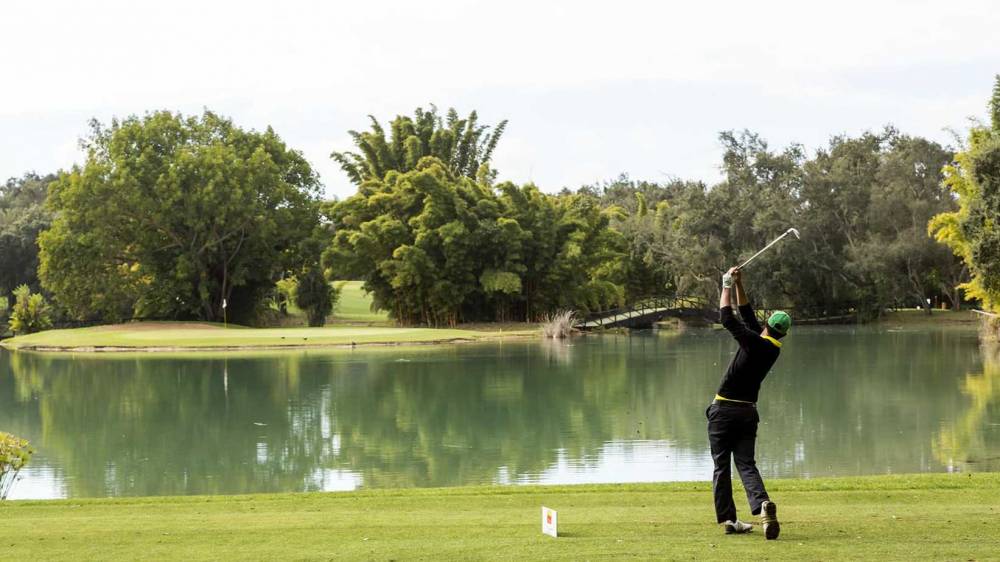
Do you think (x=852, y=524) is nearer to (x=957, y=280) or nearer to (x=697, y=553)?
(x=697, y=553)

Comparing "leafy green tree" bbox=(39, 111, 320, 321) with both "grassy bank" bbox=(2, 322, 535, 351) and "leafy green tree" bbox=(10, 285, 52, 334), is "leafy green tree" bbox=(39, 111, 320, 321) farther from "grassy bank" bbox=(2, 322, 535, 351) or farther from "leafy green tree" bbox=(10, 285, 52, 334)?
"grassy bank" bbox=(2, 322, 535, 351)

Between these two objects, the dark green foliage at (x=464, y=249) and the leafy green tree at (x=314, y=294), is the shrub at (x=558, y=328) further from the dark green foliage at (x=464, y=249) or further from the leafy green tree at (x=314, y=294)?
the leafy green tree at (x=314, y=294)

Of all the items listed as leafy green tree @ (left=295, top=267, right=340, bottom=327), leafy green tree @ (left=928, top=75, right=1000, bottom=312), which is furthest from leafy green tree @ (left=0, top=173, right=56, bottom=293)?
leafy green tree @ (left=928, top=75, right=1000, bottom=312)

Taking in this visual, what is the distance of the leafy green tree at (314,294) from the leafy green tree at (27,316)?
511 inches

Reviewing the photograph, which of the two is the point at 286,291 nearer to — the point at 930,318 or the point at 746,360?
the point at 930,318

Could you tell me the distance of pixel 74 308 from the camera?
194 ft

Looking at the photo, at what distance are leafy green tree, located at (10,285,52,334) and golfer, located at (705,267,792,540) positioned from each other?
54950 mm

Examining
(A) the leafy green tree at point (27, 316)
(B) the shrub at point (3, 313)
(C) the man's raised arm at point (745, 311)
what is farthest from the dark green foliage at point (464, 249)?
(C) the man's raised arm at point (745, 311)

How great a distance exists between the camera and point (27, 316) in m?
57.7

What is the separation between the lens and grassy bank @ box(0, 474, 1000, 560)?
25.2ft

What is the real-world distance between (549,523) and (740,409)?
5.19 ft

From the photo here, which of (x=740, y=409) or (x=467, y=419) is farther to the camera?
(x=467, y=419)

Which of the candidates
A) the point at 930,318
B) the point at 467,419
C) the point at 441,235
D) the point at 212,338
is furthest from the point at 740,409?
the point at 930,318

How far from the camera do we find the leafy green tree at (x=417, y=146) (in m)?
69.4
